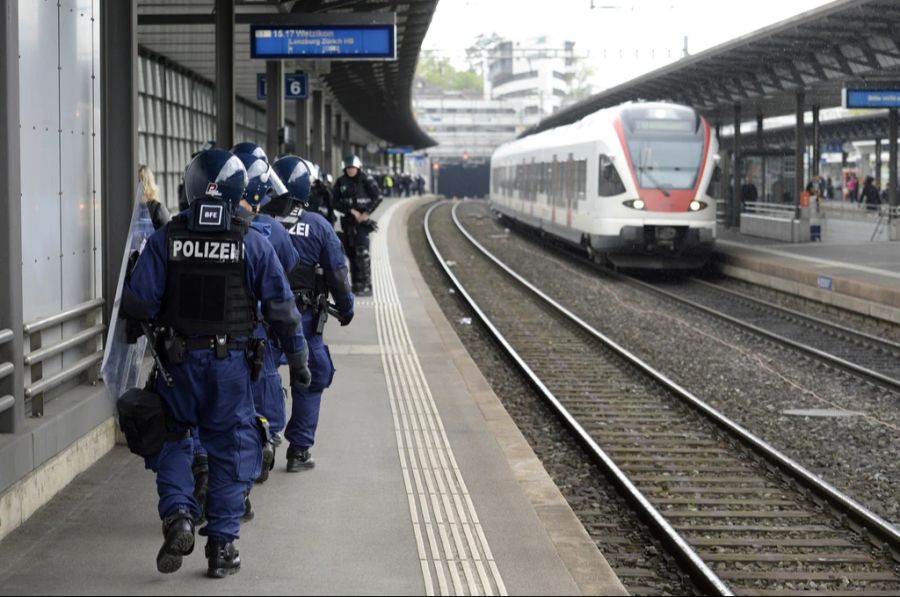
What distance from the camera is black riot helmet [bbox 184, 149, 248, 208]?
235 inches

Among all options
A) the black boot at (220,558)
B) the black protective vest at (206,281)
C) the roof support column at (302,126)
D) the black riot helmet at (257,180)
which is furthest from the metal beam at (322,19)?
the black boot at (220,558)

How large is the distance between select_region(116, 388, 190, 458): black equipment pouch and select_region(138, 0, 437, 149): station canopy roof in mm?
11523

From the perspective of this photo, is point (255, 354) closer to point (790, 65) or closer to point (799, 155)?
point (790, 65)

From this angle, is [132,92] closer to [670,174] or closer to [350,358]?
[350,358]

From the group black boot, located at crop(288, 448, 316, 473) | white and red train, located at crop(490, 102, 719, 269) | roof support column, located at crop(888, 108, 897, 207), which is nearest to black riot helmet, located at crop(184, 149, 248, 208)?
black boot, located at crop(288, 448, 316, 473)

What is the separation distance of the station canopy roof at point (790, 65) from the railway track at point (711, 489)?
28.8ft

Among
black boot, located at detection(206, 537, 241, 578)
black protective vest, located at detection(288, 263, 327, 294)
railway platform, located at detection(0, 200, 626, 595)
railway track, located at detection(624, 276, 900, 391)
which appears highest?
black protective vest, located at detection(288, 263, 327, 294)

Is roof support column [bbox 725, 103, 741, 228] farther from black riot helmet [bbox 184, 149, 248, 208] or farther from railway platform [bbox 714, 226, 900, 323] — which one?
black riot helmet [bbox 184, 149, 248, 208]

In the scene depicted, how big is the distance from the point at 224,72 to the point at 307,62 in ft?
38.4

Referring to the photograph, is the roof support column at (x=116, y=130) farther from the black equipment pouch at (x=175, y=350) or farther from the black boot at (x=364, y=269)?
the black boot at (x=364, y=269)

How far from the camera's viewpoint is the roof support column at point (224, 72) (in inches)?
569

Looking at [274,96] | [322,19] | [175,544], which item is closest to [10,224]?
[175,544]

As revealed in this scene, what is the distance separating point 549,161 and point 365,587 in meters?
27.2

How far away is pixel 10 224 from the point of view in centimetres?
644
